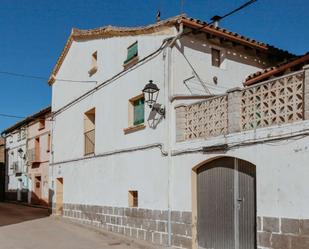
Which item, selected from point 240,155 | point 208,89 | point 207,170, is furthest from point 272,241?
point 208,89

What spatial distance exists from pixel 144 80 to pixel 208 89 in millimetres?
1872

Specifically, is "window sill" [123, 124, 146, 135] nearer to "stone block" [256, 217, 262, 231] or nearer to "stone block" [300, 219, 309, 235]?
"stone block" [256, 217, 262, 231]

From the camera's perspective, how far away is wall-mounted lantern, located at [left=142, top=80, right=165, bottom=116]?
1084 centimetres

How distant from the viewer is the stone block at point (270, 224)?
746cm

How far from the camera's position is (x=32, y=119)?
26.2m

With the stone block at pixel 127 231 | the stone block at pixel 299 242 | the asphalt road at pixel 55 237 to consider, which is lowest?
the asphalt road at pixel 55 237

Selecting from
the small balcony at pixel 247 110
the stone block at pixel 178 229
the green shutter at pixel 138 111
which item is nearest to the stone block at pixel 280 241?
the small balcony at pixel 247 110

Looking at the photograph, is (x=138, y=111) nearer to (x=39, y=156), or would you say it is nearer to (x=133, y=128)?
(x=133, y=128)

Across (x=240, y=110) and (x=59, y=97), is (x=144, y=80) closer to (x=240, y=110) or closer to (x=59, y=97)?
(x=240, y=110)

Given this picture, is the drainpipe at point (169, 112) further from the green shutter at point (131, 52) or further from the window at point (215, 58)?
the green shutter at point (131, 52)

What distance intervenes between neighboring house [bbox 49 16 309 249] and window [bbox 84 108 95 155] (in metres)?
0.04

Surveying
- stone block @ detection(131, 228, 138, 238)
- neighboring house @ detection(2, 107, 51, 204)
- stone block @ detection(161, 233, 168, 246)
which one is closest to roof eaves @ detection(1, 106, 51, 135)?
neighboring house @ detection(2, 107, 51, 204)

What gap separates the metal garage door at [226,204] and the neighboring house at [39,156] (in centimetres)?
1547

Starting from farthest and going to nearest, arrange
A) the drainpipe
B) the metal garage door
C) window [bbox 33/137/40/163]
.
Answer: window [bbox 33/137/40/163]
the drainpipe
the metal garage door
